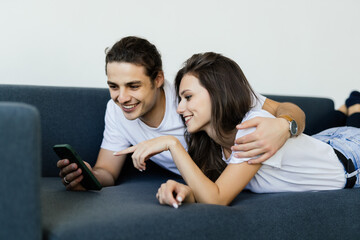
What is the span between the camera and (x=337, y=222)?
4.58 feet

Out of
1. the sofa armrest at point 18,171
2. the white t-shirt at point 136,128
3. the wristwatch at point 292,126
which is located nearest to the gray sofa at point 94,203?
the sofa armrest at point 18,171

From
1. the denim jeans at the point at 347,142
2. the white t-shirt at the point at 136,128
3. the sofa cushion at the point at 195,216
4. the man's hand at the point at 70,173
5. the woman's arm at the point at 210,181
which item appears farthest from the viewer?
the white t-shirt at the point at 136,128

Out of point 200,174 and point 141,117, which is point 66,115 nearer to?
point 141,117

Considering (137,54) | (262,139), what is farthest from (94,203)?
(137,54)

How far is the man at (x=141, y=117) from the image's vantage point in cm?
139

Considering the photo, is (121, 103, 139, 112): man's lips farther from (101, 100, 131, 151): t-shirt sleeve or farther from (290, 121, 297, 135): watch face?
(290, 121, 297, 135): watch face

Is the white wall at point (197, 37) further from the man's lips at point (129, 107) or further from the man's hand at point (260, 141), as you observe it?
the man's hand at point (260, 141)

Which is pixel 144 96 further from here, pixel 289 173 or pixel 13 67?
pixel 13 67

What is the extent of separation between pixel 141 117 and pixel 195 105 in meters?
0.44

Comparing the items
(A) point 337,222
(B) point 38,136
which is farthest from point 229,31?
(B) point 38,136

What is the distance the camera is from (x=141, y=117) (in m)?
1.86

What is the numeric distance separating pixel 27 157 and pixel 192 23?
1.90m

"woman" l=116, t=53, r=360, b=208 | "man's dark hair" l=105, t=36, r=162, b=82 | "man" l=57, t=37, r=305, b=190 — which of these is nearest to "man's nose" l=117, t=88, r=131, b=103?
"man" l=57, t=37, r=305, b=190

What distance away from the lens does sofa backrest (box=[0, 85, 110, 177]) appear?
5.94ft
